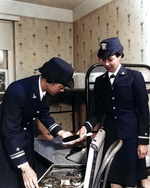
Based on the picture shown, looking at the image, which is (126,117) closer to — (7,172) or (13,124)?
(13,124)

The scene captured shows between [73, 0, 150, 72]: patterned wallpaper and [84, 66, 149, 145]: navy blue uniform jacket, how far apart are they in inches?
38.4

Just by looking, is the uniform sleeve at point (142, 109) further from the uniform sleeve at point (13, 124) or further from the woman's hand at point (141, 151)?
the uniform sleeve at point (13, 124)

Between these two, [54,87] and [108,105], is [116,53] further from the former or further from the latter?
[54,87]

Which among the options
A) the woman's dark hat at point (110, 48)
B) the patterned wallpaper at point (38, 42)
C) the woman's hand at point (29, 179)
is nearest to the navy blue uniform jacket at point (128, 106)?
the woman's dark hat at point (110, 48)

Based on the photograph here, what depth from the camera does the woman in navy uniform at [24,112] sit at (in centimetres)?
113

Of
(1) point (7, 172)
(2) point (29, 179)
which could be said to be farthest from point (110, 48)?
(1) point (7, 172)

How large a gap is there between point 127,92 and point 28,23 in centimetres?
266

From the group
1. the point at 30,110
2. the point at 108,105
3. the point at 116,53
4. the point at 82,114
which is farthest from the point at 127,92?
the point at 82,114

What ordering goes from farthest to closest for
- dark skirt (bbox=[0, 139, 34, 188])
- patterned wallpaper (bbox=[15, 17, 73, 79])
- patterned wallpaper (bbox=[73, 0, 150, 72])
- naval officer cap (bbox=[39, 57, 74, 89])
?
patterned wallpaper (bbox=[15, 17, 73, 79]) → patterned wallpaper (bbox=[73, 0, 150, 72]) → dark skirt (bbox=[0, 139, 34, 188]) → naval officer cap (bbox=[39, 57, 74, 89])

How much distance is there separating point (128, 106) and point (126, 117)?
0.08 m

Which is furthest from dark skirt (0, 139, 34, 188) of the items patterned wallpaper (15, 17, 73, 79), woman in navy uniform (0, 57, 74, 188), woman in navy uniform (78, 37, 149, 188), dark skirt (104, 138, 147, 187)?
patterned wallpaper (15, 17, 73, 79)

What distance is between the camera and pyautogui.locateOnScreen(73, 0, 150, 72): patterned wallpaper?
92.5 inches

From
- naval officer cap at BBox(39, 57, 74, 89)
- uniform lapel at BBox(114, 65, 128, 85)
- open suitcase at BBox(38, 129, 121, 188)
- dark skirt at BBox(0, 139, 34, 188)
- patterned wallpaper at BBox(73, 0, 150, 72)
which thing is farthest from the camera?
patterned wallpaper at BBox(73, 0, 150, 72)

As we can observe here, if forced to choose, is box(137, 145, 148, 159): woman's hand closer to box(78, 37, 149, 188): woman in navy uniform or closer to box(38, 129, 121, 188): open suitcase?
→ box(78, 37, 149, 188): woman in navy uniform
